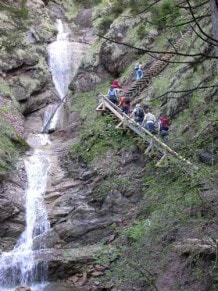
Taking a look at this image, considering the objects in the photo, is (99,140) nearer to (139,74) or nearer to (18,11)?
(139,74)

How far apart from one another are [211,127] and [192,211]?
3.08 metres

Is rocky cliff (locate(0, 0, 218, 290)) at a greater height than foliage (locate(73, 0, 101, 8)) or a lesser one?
lesser

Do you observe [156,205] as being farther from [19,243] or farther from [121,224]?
[19,243]

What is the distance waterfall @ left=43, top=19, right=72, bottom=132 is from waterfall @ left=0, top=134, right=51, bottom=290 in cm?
525

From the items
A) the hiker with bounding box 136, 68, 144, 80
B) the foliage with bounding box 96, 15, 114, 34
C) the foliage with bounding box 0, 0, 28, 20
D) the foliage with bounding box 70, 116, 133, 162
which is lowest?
the foliage with bounding box 70, 116, 133, 162

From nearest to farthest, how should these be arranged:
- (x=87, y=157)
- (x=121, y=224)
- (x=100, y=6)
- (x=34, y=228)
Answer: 1. (x=121, y=224)
2. (x=34, y=228)
3. (x=87, y=157)
4. (x=100, y=6)

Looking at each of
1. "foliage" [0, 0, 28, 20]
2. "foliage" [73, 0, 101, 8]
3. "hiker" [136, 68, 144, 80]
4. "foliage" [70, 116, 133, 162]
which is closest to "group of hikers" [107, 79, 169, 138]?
"foliage" [70, 116, 133, 162]

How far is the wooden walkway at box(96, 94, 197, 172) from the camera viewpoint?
1330 centimetres

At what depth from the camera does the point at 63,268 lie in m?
13.9

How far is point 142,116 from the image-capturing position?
17.6 meters

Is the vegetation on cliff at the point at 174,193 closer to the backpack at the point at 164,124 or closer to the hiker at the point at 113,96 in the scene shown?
the backpack at the point at 164,124

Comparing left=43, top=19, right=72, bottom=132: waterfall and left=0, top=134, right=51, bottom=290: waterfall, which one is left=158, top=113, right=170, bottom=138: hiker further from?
left=43, top=19, right=72, bottom=132: waterfall

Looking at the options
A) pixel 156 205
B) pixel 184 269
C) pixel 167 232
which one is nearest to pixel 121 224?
pixel 156 205

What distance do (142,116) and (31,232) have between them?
644cm
